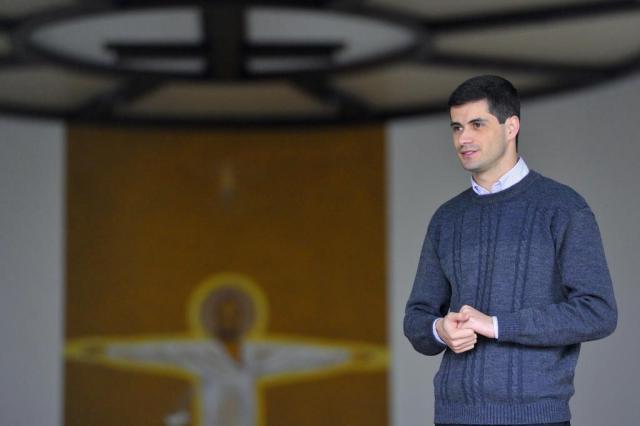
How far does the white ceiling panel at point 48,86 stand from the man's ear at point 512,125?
5.19 meters

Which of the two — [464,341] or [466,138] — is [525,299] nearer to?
[464,341]

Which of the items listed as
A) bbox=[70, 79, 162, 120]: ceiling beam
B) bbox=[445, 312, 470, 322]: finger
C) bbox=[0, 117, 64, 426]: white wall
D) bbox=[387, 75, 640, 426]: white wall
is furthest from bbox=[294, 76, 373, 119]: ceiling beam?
bbox=[445, 312, 470, 322]: finger

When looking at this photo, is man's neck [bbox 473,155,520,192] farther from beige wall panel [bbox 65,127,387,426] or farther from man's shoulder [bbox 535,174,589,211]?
beige wall panel [bbox 65,127,387,426]

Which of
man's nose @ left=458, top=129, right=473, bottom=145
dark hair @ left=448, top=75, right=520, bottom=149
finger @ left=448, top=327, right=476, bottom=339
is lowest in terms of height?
finger @ left=448, top=327, right=476, bottom=339

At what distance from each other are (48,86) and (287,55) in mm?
1917

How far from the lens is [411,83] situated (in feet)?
25.6

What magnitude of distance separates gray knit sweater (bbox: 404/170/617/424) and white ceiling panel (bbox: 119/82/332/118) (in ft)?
18.3

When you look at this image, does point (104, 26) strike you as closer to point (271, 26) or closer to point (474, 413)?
point (271, 26)

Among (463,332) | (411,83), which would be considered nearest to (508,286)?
(463,332)

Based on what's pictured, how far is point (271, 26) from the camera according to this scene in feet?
20.7

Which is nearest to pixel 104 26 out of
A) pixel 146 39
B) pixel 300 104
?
pixel 146 39

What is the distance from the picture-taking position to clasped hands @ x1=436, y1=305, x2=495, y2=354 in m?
2.17

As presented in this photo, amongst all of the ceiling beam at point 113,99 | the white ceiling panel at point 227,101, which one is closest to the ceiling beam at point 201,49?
the ceiling beam at point 113,99

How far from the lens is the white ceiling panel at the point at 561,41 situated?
A: 625 centimetres
